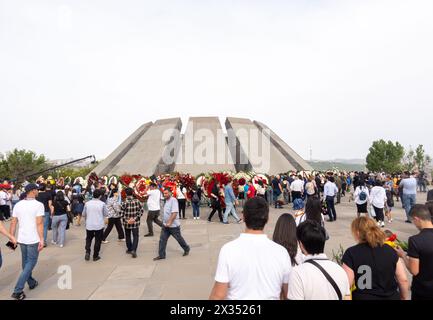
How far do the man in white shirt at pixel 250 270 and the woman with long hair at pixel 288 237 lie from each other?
0.92 meters

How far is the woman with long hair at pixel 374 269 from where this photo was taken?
102 inches

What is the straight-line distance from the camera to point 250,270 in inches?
85.9

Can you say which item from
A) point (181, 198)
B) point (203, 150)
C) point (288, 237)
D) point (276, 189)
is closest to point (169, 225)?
point (288, 237)

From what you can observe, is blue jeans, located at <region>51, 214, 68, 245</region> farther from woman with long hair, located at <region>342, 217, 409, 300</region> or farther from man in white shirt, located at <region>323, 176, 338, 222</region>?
man in white shirt, located at <region>323, 176, 338, 222</region>

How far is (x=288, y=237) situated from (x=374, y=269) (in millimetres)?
856

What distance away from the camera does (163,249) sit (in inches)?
262

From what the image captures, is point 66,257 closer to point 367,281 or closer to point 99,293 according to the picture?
point 99,293

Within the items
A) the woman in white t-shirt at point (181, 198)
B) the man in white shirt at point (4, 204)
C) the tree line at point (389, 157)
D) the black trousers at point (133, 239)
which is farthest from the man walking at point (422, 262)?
the tree line at point (389, 157)

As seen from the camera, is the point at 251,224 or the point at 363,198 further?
the point at 363,198

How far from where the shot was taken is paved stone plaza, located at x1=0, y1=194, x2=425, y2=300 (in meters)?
4.80

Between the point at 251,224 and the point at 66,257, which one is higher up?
the point at 251,224
